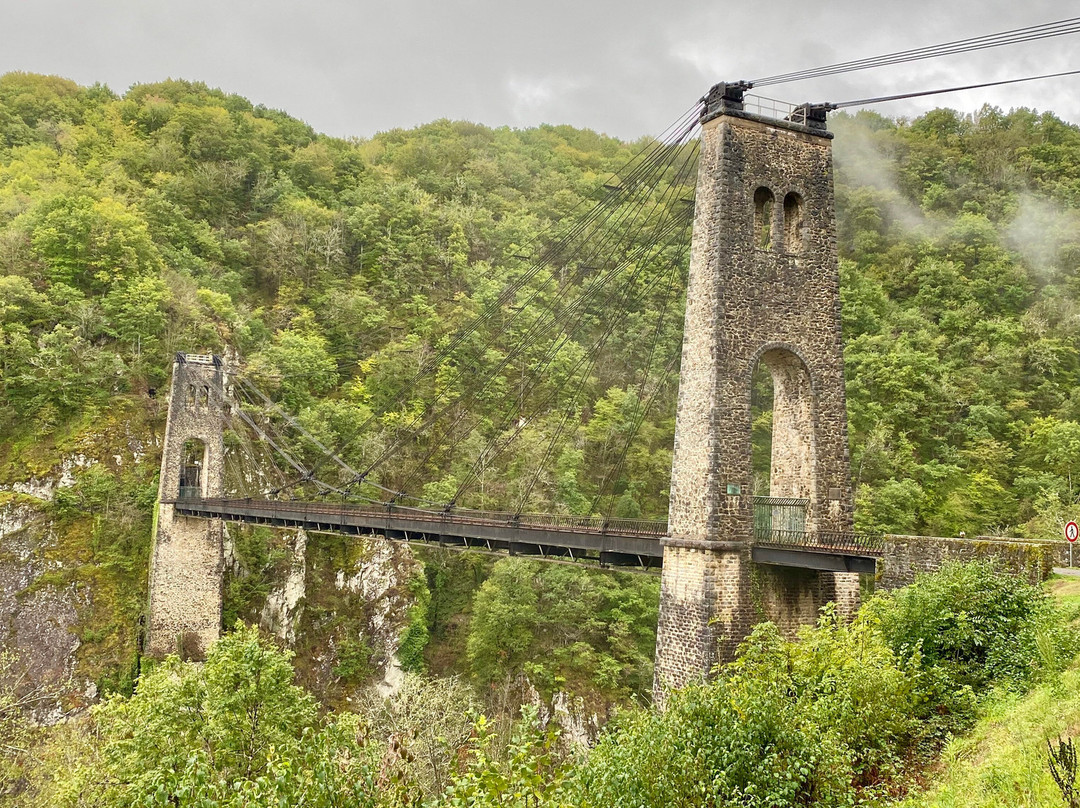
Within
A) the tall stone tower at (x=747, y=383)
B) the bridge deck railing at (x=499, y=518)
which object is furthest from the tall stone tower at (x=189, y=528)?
the tall stone tower at (x=747, y=383)

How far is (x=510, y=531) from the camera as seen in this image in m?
17.3

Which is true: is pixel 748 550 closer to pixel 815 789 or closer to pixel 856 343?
pixel 815 789

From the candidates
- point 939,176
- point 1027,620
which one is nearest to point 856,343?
point 939,176

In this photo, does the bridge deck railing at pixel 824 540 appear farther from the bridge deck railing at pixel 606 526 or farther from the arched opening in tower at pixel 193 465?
the arched opening in tower at pixel 193 465

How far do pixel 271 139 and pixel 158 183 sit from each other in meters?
11.4

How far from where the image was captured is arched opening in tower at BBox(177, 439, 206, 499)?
29703 millimetres

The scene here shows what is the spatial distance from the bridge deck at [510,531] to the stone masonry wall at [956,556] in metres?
0.35

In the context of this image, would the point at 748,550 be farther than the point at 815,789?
Yes

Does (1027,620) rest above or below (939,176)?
below

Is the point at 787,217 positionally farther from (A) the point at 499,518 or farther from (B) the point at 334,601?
(B) the point at 334,601

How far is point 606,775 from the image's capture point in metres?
7.01

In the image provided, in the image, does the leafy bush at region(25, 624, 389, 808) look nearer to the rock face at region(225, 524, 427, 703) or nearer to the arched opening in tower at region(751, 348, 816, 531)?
the arched opening in tower at region(751, 348, 816, 531)

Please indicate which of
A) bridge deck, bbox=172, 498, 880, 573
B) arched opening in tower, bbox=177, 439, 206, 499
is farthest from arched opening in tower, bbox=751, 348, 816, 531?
arched opening in tower, bbox=177, 439, 206, 499

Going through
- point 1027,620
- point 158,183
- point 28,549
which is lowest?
point 28,549
